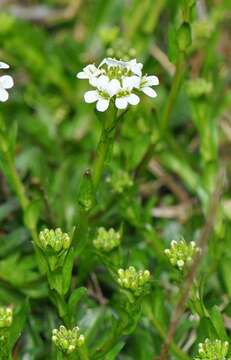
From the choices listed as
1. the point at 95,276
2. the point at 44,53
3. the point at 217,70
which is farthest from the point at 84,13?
the point at 95,276

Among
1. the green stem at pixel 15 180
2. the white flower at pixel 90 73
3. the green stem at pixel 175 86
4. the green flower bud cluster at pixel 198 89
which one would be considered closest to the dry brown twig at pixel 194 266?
the white flower at pixel 90 73

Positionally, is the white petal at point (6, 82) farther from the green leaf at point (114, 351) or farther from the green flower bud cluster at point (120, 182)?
the green leaf at point (114, 351)

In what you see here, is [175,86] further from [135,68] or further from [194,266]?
[194,266]

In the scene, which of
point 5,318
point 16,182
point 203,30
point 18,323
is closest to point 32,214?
point 16,182

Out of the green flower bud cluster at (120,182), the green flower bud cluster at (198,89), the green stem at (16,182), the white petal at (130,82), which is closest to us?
the white petal at (130,82)

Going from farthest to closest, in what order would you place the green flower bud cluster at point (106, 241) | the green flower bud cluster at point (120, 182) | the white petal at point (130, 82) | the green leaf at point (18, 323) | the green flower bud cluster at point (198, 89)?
the green flower bud cluster at point (198, 89), the green flower bud cluster at point (120, 182), the green flower bud cluster at point (106, 241), the green leaf at point (18, 323), the white petal at point (130, 82)
